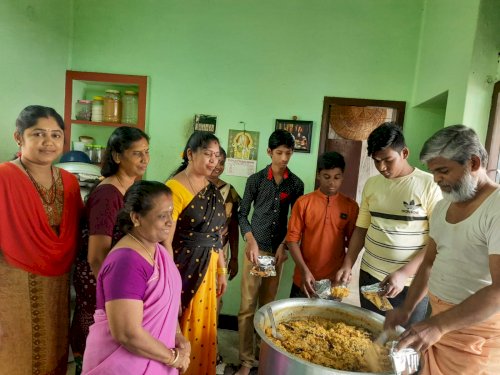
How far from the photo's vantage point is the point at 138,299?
43.1 inches

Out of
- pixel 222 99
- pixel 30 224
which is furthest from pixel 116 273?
pixel 222 99

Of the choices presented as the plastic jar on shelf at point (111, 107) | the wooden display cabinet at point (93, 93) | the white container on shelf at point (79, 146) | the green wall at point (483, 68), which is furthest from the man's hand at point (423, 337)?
the white container on shelf at point (79, 146)

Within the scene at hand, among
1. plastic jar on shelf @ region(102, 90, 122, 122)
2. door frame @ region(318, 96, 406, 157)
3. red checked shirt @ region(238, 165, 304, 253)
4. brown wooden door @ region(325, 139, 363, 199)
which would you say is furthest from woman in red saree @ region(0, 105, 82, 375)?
brown wooden door @ region(325, 139, 363, 199)

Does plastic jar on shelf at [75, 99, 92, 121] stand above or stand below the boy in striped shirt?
above

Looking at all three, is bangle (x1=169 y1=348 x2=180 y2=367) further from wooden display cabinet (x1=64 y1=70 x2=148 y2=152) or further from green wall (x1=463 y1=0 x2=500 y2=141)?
wooden display cabinet (x1=64 y1=70 x2=148 y2=152)

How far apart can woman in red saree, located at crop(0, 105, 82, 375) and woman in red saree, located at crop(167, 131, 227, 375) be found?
1.76ft

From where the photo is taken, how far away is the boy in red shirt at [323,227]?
2.10m

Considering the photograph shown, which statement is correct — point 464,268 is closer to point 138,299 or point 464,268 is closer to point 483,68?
point 138,299

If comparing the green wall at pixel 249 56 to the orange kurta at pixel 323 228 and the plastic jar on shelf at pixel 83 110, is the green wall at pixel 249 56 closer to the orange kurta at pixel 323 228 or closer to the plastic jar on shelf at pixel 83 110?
the plastic jar on shelf at pixel 83 110

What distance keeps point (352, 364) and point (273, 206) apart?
128 cm

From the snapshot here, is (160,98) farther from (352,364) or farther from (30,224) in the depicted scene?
(352,364)

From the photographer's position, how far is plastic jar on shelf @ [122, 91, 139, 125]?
3174 millimetres

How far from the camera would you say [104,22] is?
305 centimetres

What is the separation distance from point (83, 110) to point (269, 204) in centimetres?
209
